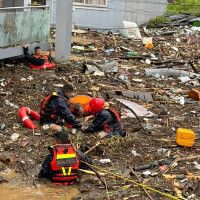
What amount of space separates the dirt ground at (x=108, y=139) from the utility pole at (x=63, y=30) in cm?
51

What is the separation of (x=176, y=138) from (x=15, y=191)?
3573 mm

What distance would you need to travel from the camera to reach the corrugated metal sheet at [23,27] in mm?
13398

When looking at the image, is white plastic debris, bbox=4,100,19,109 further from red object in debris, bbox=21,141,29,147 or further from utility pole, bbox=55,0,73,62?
utility pole, bbox=55,0,73,62

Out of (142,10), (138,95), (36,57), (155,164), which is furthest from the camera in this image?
(142,10)

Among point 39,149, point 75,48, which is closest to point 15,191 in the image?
point 39,149

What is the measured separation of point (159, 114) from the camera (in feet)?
38.0

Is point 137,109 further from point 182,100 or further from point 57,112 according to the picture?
point 57,112

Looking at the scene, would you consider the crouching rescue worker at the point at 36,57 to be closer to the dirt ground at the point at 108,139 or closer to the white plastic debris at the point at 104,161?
the dirt ground at the point at 108,139

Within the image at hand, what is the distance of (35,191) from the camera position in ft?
24.1

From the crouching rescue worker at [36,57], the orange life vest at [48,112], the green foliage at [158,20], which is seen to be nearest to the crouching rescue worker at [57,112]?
the orange life vest at [48,112]

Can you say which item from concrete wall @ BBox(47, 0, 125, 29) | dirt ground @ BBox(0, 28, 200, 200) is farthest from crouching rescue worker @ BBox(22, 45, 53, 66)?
concrete wall @ BBox(47, 0, 125, 29)

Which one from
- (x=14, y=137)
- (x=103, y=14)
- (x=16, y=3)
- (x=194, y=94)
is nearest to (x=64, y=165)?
(x=14, y=137)

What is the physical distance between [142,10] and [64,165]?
20.4 m

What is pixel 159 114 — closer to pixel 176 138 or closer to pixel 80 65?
pixel 176 138
